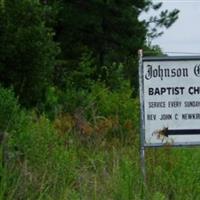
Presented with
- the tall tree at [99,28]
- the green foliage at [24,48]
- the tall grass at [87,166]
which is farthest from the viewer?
the tall tree at [99,28]

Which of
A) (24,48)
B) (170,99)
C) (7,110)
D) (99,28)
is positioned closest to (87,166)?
(170,99)

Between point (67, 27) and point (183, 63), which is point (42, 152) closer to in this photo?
point (183, 63)

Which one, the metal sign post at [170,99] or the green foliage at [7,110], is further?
the green foliage at [7,110]

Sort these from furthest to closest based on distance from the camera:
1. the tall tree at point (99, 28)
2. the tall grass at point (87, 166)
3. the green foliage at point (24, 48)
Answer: the tall tree at point (99, 28) < the green foliage at point (24, 48) < the tall grass at point (87, 166)

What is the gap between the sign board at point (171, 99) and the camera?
8164mm

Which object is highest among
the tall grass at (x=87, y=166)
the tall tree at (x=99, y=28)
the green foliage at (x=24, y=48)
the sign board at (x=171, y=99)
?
the tall tree at (x=99, y=28)

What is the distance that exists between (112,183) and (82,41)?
30.3 meters

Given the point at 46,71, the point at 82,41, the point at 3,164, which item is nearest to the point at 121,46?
the point at 82,41

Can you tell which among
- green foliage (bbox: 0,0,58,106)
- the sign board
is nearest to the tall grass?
the sign board

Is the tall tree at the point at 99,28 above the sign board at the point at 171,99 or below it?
above

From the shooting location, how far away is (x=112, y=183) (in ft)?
22.8

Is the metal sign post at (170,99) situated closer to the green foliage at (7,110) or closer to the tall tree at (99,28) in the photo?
the green foliage at (7,110)

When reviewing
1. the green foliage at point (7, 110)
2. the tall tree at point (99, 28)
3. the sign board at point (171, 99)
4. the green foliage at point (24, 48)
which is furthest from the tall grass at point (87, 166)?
the tall tree at point (99, 28)

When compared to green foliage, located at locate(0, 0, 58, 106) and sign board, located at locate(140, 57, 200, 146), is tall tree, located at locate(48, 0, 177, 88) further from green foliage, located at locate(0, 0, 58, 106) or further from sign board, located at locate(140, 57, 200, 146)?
sign board, located at locate(140, 57, 200, 146)
